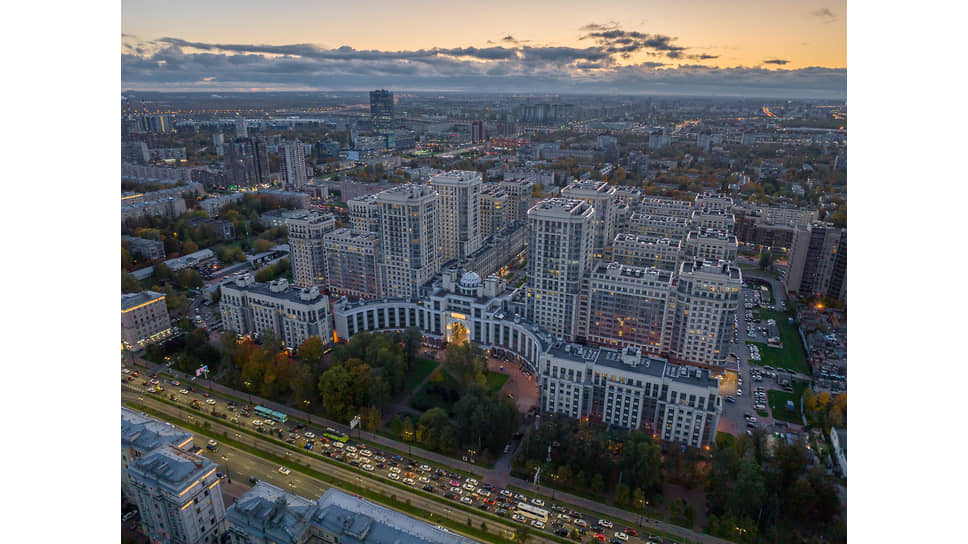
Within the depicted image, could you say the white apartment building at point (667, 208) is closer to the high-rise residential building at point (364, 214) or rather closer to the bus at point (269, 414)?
the high-rise residential building at point (364, 214)

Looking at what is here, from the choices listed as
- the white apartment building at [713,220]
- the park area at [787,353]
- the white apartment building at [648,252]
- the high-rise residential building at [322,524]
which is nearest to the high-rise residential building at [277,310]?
the high-rise residential building at [322,524]

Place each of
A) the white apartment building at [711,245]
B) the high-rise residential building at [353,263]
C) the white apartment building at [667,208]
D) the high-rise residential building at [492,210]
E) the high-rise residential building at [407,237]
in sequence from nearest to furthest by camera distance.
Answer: the high-rise residential building at [407,237] → the white apartment building at [711,245] → the high-rise residential building at [353,263] → the white apartment building at [667,208] → the high-rise residential building at [492,210]

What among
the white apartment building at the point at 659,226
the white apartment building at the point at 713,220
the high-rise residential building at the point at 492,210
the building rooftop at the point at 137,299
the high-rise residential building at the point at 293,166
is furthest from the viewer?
the high-rise residential building at the point at 293,166

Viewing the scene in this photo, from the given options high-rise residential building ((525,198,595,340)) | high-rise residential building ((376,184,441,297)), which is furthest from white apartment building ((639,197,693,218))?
high-rise residential building ((376,184,441,297))

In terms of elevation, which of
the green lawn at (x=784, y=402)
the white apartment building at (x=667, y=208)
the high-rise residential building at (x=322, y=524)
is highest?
the white apartment building at (x=667, y=208)

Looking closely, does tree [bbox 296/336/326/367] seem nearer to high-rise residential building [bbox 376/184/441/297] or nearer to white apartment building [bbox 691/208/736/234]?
high-rise residential building [bbox 376/184/441/297]

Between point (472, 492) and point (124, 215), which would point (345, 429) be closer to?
point (472, 492)
